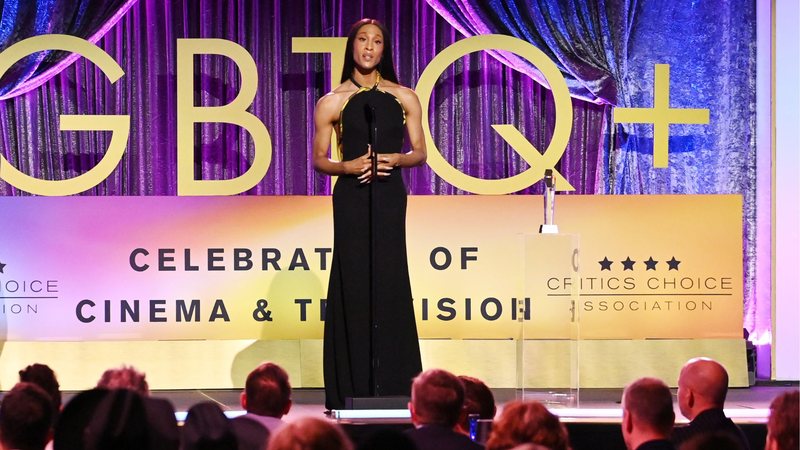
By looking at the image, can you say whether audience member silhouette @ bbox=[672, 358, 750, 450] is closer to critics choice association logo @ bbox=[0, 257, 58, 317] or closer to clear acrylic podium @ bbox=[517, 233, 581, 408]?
clear acrylic podium @ bbox=[517, 233, 581, 408]

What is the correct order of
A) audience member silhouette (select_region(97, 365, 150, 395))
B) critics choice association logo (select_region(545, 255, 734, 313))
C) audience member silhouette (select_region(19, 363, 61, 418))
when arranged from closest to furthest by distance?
audience member silhouette (select_region(97, 365, 150, 395)) < audience member silhouette (select_region(19, 363, 61, 418)) < critics choice association logo (select_region(545, 255, 734, 313))

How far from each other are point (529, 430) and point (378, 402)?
2030 mm

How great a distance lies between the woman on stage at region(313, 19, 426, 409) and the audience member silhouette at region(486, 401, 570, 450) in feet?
7.47

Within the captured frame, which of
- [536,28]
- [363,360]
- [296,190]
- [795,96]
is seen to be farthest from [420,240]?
[795,96]

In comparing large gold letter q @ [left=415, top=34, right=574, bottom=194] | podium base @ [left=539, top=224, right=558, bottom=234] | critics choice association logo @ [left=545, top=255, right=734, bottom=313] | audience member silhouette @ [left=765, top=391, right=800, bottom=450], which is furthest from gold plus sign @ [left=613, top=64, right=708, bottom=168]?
audience member silhouette @ [left=765, top=391, right=800, bottom=450]

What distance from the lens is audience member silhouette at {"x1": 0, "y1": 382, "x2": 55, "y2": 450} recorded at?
10.8 ft

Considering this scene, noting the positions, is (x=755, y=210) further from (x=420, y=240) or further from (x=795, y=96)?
(x=420, y=240)

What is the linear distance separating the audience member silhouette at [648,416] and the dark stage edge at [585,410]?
89cm

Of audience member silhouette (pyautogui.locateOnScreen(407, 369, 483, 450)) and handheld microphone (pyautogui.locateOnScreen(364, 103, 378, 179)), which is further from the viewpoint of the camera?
handheld microphone (pyautogui.locateOnScreen(364, 103, 378, 179))

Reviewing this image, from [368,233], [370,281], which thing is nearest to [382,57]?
[368,233]

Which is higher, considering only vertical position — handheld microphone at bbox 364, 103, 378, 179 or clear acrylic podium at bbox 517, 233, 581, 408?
handheld microphone at bbox 364, 103, 378, 179

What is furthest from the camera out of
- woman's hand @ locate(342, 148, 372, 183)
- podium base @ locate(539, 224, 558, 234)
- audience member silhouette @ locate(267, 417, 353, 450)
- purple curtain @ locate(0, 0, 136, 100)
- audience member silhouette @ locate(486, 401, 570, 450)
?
purple curtain @ locate(0, 0, 136, 100)

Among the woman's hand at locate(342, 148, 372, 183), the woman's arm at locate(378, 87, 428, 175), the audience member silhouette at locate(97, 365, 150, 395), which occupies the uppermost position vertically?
the woman's arm at locate(378, 87, 428, 175)

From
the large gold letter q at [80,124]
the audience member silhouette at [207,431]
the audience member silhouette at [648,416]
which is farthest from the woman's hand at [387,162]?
the large gold letter q at [80,124]
